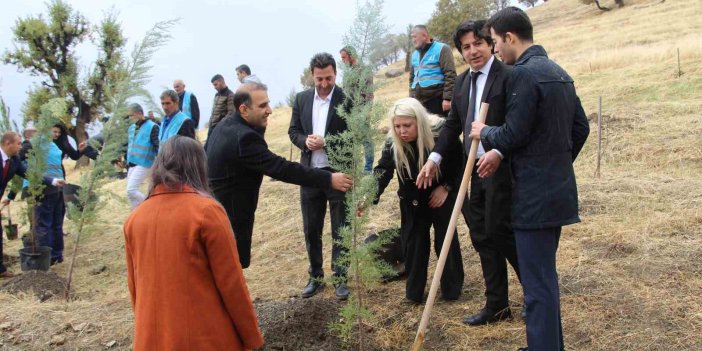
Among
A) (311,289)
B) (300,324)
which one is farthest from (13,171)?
(300,324)

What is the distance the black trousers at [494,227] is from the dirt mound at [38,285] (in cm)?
520

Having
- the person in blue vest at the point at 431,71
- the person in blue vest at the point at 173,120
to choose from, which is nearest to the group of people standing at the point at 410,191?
the person in blue vest at the point at 431,71

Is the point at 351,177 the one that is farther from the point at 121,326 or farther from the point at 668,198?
the point at 668,198

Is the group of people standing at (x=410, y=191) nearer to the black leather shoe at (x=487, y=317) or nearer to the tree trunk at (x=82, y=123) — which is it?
the black leather shoe at (x=487, y=317)

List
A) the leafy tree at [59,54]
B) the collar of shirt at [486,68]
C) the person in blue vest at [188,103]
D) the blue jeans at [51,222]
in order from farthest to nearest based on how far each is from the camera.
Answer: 1. the leafy tree at [59,54]
2. the person in blue vest at [188,103]
3. the blue jeans at [51,222]
4. the collar of shirt at [486,68]

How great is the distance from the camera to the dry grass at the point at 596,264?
3904mm

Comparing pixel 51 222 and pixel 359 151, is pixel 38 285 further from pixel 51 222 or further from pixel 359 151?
pixel 359 151

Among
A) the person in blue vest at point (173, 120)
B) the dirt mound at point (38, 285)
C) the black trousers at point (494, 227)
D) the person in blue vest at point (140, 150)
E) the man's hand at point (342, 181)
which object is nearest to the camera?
the black trousers at point (494, 227)

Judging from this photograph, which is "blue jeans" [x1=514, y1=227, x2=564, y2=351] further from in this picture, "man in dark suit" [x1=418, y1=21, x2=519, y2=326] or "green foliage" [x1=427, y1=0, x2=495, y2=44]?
"green foliage" [x1=427, y1=0, x2=495, y2=44]

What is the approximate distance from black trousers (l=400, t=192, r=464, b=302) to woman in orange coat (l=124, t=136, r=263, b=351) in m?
2.18

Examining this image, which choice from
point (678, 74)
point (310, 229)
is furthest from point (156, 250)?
point (678, 74)

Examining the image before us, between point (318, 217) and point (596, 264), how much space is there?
2.51 meters

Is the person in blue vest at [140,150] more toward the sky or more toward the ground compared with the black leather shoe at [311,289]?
more toward the sky

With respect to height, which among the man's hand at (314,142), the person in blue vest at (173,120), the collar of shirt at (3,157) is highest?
the person in blue vest at (173,120)
